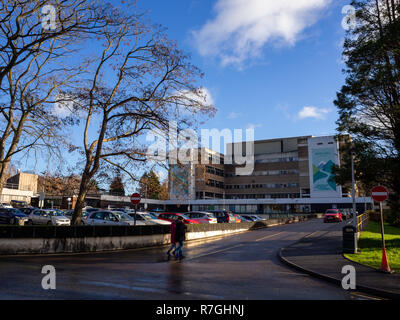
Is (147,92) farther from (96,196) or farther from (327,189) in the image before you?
(327,189)

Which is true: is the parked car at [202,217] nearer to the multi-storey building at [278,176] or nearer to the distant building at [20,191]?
the distant building at [20,191]

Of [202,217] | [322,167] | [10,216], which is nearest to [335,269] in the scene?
[202,217]

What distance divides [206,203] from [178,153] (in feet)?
249

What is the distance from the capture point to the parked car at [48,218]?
92.6ft

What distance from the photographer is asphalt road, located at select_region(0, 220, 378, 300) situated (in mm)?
7336

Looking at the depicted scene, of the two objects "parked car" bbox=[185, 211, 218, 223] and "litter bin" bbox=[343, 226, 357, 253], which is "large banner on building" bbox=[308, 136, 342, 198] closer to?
"parked car" bbox=[185, 211, 218, 223]

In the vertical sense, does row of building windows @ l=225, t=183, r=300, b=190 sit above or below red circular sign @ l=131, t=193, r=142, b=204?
above

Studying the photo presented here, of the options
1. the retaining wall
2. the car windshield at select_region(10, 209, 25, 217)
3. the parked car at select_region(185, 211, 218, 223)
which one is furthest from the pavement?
the car windshield at select_region(10, 209, 25, 217)

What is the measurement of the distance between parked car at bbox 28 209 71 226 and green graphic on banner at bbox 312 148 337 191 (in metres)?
72.3

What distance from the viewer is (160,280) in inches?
359

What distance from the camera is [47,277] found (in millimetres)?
8969

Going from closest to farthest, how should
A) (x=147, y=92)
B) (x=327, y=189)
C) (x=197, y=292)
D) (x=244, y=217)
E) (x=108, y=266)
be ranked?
(x=197, y=292), (x=108, y=266), (x=147, y=92), (x=244, y=217), (x=327, y=189)

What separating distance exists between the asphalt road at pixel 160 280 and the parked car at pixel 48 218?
51.3 ft
